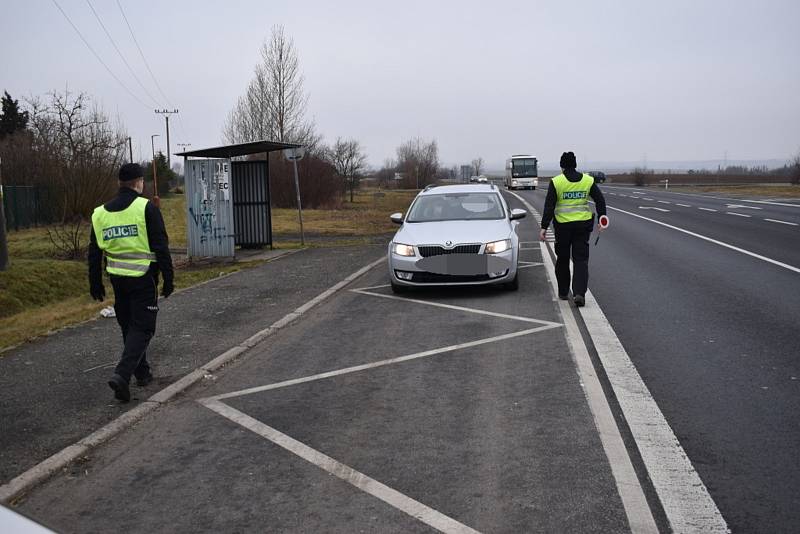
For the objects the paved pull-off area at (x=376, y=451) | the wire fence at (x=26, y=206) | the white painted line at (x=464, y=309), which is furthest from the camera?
the wire fence at (x=26, y=206)

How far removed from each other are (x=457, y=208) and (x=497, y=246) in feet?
5.77

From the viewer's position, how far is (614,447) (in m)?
4.64

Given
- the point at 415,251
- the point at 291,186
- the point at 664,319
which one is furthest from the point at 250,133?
the point at 664,319

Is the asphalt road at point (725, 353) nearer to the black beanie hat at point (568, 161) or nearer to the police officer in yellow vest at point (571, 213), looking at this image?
the police officer in yellow vest at point (571, 213)

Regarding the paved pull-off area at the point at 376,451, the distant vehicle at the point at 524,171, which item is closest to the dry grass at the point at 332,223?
the paved pull-off area at the point at 376,451

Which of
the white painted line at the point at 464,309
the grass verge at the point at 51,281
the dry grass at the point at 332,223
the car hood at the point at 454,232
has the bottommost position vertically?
the grass verge at the point at 51,281

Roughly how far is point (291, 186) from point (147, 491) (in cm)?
3628

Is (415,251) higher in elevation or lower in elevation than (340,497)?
higher

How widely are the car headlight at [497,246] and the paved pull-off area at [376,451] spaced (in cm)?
243

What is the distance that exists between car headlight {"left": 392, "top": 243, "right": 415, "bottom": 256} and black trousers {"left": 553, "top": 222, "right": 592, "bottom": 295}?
6.40 ft

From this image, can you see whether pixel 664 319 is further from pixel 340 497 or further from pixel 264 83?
pixel 264 83

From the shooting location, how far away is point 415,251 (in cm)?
1042

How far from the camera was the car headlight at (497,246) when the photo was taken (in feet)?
33.6

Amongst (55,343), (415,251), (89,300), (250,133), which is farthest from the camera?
(250,133)
